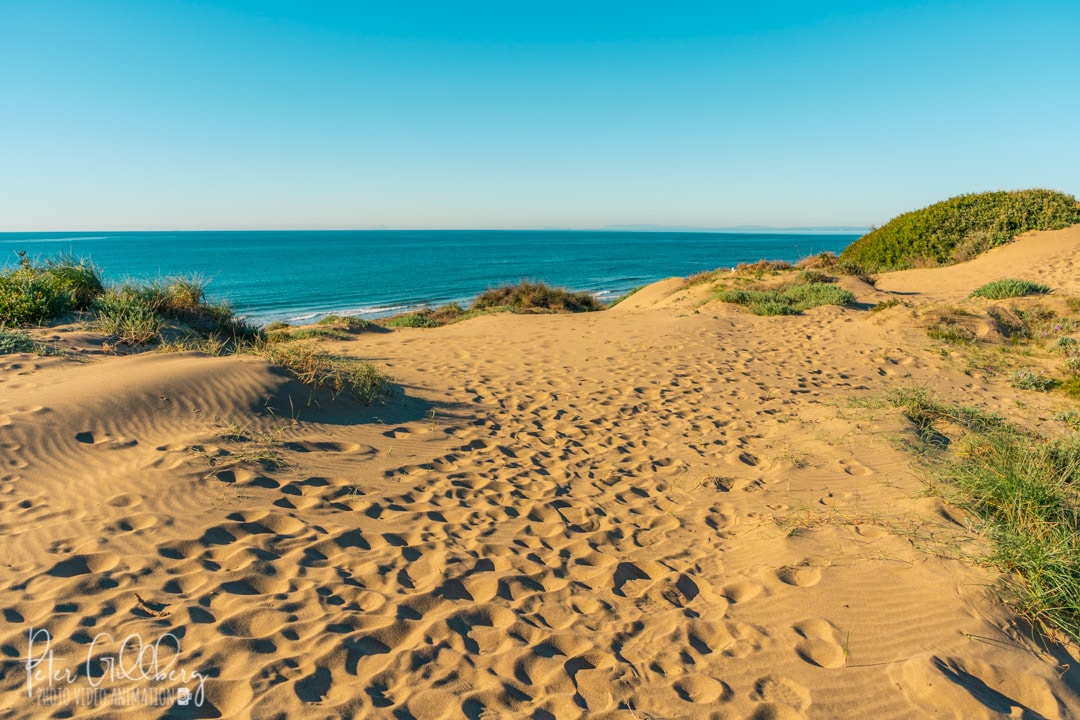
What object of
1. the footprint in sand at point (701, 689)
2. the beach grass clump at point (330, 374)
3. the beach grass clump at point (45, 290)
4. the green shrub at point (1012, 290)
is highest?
the beach grass clump at point (45, 290)

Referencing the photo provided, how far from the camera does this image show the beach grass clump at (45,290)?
8227 mm

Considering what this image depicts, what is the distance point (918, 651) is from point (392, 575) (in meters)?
3.09

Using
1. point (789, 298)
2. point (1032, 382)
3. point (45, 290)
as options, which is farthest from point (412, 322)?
point (1032, 382)

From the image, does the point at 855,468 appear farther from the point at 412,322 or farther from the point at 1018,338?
the point at 412,322

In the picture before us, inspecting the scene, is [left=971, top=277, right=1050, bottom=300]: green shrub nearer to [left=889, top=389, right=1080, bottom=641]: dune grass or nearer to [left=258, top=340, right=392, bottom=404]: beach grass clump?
[left=889, top=389, right=1080, bottom=641]: dune grass

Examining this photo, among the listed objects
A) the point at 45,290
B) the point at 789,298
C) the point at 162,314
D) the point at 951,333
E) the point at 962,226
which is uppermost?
the point at 962,226

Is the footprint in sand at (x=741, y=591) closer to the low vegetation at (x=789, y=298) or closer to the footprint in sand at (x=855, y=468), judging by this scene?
the footprint in sand at (x=855, y=468)

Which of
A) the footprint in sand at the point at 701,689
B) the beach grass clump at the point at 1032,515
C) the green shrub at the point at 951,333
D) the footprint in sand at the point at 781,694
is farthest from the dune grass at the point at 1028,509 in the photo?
the green shrub at the point at 951,333

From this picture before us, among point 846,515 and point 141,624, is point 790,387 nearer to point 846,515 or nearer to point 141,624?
point 846,515

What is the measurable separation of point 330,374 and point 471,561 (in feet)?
12.5

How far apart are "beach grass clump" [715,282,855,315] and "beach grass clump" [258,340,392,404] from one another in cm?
1100

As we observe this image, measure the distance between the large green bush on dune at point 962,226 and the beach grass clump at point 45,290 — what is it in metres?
25.8

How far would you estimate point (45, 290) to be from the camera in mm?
8609

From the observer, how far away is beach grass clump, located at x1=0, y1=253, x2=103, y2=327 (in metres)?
8.23
